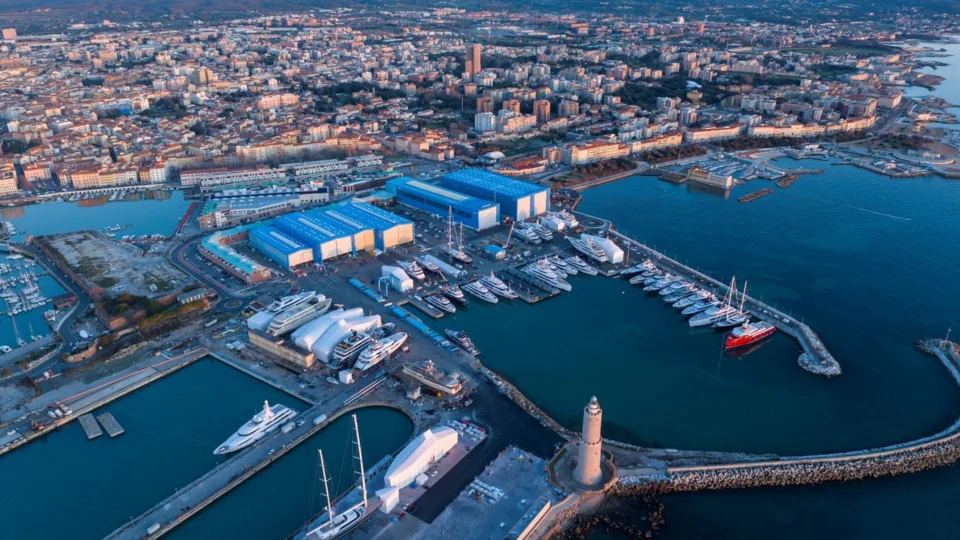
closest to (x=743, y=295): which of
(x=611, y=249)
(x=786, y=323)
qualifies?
(x=786, y=323)

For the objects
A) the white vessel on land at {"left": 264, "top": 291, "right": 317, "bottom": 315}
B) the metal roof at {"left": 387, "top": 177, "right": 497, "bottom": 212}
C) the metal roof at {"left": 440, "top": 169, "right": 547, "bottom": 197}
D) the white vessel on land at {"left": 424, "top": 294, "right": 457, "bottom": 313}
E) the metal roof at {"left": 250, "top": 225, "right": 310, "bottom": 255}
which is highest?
the metal roof at {"left": 440, "top": 169, "right": 547, "bottom": 197}

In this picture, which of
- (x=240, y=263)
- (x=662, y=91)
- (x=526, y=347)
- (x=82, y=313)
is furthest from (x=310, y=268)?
(x=662, y=91)

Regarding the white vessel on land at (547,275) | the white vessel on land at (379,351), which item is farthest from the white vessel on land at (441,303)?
the white vessel on land at (547,275)

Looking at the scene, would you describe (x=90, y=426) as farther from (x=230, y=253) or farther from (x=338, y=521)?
(x=230, y=253)

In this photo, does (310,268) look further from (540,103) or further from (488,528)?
(540,103)

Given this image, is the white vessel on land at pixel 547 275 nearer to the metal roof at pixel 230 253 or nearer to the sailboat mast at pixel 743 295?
the sailboat mast at pixel 743 295

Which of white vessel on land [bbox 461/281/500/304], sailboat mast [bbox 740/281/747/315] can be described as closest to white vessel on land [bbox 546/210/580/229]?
white vessel on land [bbox 461/281/500/304]

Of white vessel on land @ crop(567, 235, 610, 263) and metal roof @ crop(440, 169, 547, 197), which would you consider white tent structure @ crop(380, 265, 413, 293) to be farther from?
metal roof @ crop(440, 169, 547, 197)
